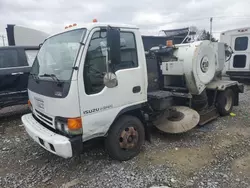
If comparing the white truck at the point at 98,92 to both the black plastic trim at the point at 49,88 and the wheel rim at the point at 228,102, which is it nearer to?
the black plastic trim at the point at 49,88

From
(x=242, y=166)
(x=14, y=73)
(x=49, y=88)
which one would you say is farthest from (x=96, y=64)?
(x=14, y=73)

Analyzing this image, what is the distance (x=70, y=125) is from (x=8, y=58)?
3.77 meters

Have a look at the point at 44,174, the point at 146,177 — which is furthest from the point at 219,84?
the point at 44,174

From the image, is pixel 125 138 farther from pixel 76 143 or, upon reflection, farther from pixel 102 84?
pixel 102 84

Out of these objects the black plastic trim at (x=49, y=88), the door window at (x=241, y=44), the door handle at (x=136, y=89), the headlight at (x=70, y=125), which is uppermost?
the door window at (x=241, y=44)

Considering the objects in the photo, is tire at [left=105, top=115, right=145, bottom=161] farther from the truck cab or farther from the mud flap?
the mud flap

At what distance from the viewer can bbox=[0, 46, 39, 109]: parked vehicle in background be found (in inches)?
206

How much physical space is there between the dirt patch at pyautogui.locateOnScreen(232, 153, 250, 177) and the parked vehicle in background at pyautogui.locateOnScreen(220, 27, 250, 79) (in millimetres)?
7573

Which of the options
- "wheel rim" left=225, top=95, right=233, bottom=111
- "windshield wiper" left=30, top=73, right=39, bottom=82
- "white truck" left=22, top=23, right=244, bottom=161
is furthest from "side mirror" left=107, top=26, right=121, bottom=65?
"wheel rim" left=225, top=95, right=233, bottom=111

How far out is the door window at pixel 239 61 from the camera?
9795 mm

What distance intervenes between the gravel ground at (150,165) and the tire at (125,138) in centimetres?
15

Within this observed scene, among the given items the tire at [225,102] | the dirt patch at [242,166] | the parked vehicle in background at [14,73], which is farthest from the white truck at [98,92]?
the parked vehicle in background at [14,73]

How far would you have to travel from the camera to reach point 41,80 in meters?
3.01

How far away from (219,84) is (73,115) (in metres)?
3.87
